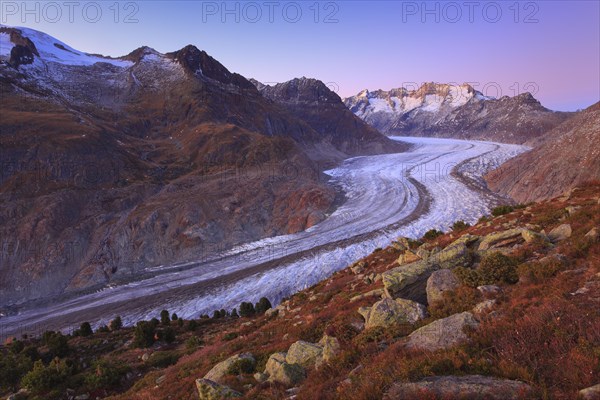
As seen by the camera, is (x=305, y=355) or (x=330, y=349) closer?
(x=330, y=349)

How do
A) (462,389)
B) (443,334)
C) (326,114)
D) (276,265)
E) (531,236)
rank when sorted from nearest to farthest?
(462,389) < (443,334) < (531,236) < (276,265) < (326,114)

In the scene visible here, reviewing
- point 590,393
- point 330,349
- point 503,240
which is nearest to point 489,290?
point 330,349

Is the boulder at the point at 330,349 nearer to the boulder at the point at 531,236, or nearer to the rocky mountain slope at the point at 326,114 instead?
the boulder at the point at 531,236

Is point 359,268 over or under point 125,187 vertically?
under

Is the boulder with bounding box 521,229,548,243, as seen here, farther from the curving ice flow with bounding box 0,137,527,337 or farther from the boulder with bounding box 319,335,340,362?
the curving ice flow with bounding box 0,137,527,337

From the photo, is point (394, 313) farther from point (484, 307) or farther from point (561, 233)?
point (561, 233)

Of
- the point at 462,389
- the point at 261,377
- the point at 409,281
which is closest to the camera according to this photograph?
the point at 462,389

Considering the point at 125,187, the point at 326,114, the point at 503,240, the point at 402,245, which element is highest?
the point at 326,114

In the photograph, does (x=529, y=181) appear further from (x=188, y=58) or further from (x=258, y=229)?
(x=188, y=58)
